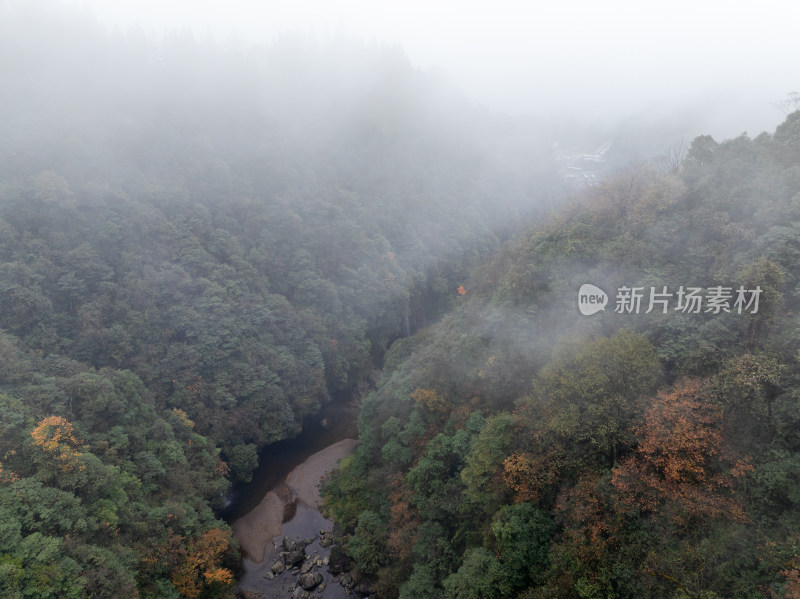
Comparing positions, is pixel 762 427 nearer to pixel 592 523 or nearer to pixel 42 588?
pixel 592 523

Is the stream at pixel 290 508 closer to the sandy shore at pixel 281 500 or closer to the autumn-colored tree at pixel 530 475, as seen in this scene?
the sandy shore at pixel 281 500

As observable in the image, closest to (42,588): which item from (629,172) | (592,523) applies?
(592,523)

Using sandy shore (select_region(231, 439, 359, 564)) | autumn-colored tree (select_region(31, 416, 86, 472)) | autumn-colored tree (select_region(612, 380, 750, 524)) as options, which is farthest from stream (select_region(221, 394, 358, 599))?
autumn-colored tree (select_region(612, 380, 750, 524))

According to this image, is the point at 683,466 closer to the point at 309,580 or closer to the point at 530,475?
the point at 530,475

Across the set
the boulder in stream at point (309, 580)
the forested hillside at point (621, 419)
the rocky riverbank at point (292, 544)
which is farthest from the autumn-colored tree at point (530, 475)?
the boulder in stream at point (309, 580)

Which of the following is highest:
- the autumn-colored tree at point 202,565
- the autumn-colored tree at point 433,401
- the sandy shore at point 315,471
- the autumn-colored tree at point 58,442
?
the autumn-colored tree at point 58,442

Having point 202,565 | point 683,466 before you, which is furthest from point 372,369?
point 683,466

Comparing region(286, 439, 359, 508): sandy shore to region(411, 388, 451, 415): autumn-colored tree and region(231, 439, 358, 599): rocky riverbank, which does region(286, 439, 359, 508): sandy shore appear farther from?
region(411, 388, 451, 415): autumn-colored tree
